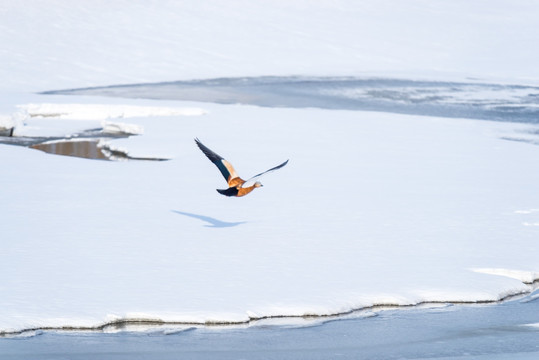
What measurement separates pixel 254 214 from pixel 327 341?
352 centimetres

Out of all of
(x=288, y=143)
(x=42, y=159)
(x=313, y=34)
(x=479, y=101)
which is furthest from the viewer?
(x=313, y=34)

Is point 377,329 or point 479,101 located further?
point 479,101

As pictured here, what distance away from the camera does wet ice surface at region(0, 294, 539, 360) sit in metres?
5.78

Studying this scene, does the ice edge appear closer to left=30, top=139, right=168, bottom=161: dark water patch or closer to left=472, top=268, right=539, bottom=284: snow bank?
left=472, top=268, right=539, bottom=284: snow bank

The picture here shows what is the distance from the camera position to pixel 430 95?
868 inches

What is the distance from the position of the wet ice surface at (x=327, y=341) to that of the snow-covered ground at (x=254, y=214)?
0.19 m

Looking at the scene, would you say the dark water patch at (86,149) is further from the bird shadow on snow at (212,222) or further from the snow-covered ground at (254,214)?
the bird shadow on snow at (212,222)

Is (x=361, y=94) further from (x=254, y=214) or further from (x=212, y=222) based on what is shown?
(x=212, y=222)

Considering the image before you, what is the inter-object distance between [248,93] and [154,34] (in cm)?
916

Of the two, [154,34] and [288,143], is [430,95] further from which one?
[154,34]

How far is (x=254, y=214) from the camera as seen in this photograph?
31.2ft

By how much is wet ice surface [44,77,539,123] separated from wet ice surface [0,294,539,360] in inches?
480

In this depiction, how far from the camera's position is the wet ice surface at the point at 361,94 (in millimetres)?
19516

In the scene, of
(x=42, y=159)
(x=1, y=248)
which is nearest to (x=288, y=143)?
(x=42, y=159)
